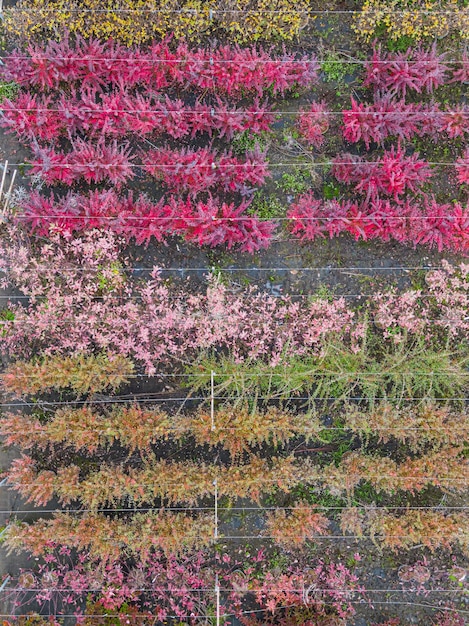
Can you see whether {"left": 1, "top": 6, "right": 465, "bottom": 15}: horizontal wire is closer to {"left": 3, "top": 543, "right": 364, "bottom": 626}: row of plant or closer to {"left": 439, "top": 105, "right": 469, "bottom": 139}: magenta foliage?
{"left": 439, "top": 105, "right": 469, "bottom": 139}: magenta foliage

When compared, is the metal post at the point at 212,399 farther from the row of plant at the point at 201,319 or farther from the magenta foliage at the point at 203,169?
the magenta foliage at the point at 203,169

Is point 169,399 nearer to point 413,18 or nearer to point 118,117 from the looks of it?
point 118,117

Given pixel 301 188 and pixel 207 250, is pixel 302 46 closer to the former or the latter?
pixel 301 188

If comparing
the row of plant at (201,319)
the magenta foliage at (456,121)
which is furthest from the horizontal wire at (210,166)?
the row of plant at (201,319)

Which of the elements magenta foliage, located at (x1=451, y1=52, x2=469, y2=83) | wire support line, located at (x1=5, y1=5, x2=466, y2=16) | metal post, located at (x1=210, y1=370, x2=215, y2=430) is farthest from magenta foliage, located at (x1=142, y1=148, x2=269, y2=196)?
magenta foliage, located at (x1=451, y1=52, x2=469, y2=83)

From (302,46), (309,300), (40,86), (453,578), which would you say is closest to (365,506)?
(453,578)

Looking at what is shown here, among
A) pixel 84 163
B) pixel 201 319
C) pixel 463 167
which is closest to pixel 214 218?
pixel 201 319
